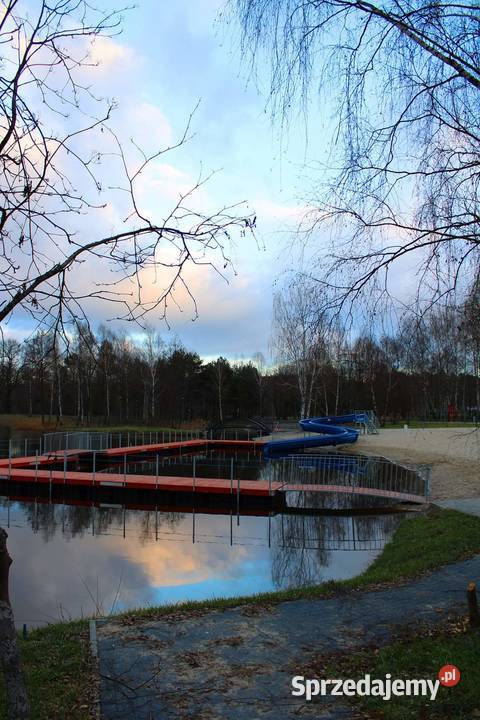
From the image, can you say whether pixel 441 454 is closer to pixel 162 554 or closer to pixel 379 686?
pixel 162 554

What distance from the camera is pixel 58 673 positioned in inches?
172

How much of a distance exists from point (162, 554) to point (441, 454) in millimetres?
18030

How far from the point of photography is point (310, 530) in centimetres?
1297

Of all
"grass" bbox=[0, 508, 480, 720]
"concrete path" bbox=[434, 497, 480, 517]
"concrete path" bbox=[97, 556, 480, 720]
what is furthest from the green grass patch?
"concrete path" bbox=[434, 497, 480, 517]

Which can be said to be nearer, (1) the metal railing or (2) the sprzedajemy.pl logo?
(2) the sprzedajemy.pl logo

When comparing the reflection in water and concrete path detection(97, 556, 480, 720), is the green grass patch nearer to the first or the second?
concrete path detection(97, 556, 480, 720)

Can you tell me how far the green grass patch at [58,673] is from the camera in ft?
12.1

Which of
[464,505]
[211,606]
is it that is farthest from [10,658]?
[464,505]

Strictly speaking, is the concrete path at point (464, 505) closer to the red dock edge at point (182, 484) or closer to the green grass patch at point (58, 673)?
the red dock edge at point (182, 484)

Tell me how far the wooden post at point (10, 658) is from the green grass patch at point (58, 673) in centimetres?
110

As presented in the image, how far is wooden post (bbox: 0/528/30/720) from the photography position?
256 centimetres

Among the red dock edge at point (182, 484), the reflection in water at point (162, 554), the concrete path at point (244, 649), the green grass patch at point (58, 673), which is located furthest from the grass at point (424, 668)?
the red dock edge at point (182, 484)

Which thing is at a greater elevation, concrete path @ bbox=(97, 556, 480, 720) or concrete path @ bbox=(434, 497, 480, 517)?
concrete path @ bbox=(97, 556, 480, 720)

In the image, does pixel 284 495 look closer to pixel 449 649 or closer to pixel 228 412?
pixel 449 649
